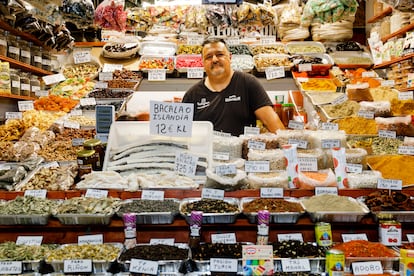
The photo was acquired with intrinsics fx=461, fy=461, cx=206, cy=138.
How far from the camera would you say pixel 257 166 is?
290 cm

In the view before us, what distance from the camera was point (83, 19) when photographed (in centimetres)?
564

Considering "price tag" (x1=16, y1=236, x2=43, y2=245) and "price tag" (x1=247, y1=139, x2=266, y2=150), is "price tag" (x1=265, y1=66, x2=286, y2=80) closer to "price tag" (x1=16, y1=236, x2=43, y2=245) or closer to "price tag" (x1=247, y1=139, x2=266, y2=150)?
"price tag" (x1=247, y1=139, x2=266, y2=150)

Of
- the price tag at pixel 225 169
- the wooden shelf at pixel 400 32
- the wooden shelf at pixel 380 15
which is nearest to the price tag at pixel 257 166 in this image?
the price tag at pixel 225 169

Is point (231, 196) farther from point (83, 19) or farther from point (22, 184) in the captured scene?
point (83, 19)

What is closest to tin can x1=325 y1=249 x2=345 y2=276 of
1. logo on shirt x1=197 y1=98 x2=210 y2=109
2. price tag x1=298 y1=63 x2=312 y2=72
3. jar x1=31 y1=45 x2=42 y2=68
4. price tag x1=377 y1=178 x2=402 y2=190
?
price tag x1=377 y1=178 x2=402 y2=190

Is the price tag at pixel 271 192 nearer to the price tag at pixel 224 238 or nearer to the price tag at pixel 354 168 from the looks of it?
the price tag at pixel 224 238

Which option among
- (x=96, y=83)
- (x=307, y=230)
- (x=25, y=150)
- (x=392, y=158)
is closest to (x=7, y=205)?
(x=25, y=150)

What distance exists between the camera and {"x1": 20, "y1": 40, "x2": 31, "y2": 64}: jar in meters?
6.43

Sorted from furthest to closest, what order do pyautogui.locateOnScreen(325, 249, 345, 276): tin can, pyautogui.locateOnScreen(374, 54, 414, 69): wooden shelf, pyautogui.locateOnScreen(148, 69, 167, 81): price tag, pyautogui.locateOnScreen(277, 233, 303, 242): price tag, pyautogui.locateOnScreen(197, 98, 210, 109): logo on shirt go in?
pyautogui.locateOnScreen(374, 54, 414, 69): wooden shelf
pyautogui.locateOnScreen(148, 69, 167, 81): price tag
pyautogui.locateOnScreen(197, 98, 210, 109): logo on shirt
pyautogui.locateOnScreen(277, 233, 303, 242): price tag
pyautogui.locateOnScreen(325, 249, 345, 276): tin can

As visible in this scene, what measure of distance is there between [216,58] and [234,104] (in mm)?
448

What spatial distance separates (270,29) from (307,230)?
6.49 metres

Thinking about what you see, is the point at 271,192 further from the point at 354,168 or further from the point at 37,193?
the point at 37,193

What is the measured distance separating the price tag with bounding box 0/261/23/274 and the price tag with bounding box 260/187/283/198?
1362 millimetres

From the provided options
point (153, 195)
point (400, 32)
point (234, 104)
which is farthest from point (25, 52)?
point (400, 32)
